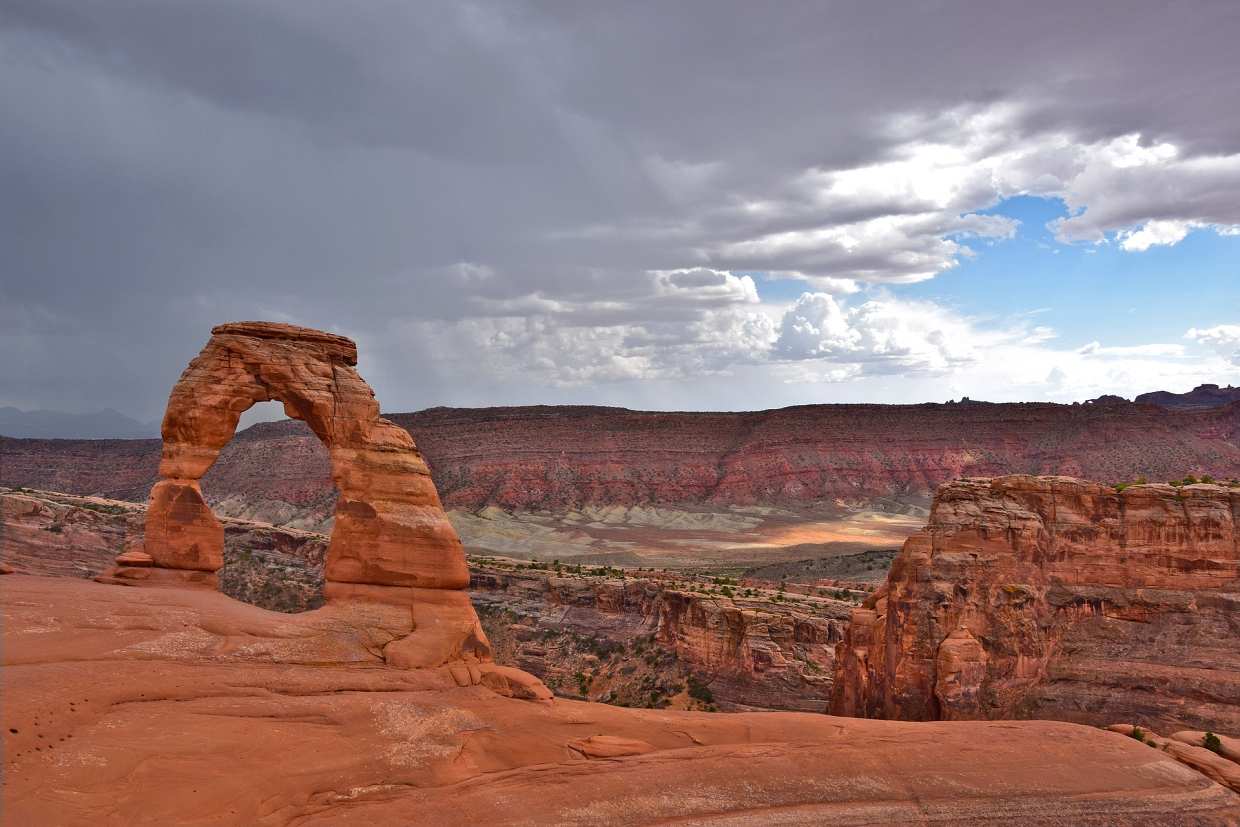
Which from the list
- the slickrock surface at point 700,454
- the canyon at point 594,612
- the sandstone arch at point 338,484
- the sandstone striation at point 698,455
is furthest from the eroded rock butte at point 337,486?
the slickrock surface at point 700,454

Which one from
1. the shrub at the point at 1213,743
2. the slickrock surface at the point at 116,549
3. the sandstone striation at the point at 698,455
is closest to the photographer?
the shrub at the point at 1213,743

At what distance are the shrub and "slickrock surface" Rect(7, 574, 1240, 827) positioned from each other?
6.63ft

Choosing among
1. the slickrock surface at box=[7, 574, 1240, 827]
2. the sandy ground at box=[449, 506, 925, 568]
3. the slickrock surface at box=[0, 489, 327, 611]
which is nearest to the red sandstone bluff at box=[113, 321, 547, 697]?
the slickrock surface at box=[7, 574, 1240, 827]

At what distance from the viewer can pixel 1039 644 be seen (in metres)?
26.9

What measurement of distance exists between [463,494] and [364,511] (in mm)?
115186

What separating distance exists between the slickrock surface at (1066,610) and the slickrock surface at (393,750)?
3333 mm

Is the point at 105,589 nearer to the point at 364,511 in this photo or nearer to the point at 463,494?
the point at 364,511

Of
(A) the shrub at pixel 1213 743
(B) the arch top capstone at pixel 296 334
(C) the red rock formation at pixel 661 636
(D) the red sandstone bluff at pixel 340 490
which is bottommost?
(C) the red rock formation at pixel 661 636

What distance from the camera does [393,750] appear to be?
1842 cm

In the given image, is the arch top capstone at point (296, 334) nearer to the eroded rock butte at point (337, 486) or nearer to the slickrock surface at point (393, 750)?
the eroded rock butte at point (337, 486)

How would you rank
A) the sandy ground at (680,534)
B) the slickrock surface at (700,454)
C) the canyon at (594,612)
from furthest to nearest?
the slickrock surface at (700,454), the sandy ground at (680,534), the canyon at (594,612)

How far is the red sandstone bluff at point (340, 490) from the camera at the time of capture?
80.1 feet

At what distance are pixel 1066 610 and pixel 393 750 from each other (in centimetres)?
2124

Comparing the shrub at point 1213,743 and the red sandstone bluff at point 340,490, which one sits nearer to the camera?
the shrub at point 1213,743
